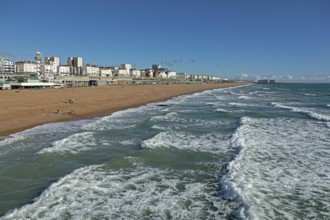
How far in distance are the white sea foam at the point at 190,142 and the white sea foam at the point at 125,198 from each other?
334 cm

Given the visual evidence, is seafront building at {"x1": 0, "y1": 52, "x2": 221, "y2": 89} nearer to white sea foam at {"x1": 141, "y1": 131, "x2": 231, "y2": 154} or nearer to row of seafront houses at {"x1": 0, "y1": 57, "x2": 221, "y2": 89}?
row of seafront houses at {"x1": 0, "y1": 57, "x2": 221, "y2": 89}

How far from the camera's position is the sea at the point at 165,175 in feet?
24.3

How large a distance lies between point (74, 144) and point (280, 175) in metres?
8.21

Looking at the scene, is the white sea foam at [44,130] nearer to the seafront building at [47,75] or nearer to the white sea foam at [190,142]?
the white sea foam at [190,142]

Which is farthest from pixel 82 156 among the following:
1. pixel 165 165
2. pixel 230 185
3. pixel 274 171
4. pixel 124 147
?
pixel 274 171

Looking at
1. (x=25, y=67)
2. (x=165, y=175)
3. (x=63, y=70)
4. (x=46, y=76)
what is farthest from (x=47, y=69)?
(x=165, y=175)

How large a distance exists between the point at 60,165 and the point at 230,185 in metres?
5.46

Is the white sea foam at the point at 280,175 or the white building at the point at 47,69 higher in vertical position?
the white building at the point at 47,69

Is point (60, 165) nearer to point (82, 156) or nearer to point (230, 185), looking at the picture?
point (82, 156)

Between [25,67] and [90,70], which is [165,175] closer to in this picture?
[25,67]

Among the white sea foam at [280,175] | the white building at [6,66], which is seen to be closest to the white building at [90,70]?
the white building at [6,66]

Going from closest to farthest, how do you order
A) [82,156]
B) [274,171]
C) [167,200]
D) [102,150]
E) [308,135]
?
[167,200] → [274,171] → [82,156] → [102,150] → [308,135]

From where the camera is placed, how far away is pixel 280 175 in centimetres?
1001

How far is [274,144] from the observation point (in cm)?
1452
